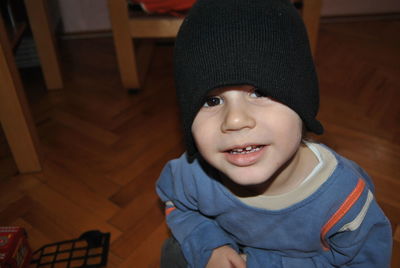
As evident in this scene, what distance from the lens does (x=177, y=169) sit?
0.76 m

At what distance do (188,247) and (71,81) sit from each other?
1068mm

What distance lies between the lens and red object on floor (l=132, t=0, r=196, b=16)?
1.18 m

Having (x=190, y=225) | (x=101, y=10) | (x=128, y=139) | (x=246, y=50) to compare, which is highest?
(x=246, y=50)

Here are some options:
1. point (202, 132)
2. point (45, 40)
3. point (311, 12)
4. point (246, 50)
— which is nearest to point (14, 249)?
point (202, 132)

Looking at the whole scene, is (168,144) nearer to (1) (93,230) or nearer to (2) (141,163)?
(2) (141,163)

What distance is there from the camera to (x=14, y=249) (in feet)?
2.65

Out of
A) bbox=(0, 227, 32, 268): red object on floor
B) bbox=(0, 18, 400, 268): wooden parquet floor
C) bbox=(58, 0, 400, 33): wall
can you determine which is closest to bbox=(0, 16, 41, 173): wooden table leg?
bbox=(0, 18, 400, 268): wooden parquet floor

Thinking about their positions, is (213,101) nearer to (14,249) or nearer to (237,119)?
(237,119)

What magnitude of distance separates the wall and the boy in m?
1.35

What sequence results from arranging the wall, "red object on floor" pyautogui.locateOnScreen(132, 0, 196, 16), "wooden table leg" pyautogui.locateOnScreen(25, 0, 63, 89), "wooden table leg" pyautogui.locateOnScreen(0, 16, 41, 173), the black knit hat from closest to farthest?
the black knit hat
"wooden table leg" pyautogui.locateOnScreen(0, 16, 41, 173)
"red object on floor" pyautogui.locateOnScreen(132, 0, 196, 16)
"wooden table leg" pyautogui.locateOnScreen(25, 0, 63, 89)
the wall

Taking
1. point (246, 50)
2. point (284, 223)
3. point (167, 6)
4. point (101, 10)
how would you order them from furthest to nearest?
point (101, 10), point (167, 6), point (284, 223), point (246, 50)

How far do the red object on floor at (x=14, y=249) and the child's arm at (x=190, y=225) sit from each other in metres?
0.31

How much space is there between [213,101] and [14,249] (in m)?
0.52

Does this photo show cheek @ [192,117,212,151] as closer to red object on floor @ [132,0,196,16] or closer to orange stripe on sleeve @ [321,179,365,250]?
orange stripe on sleeve @ [321,179,365,250]
